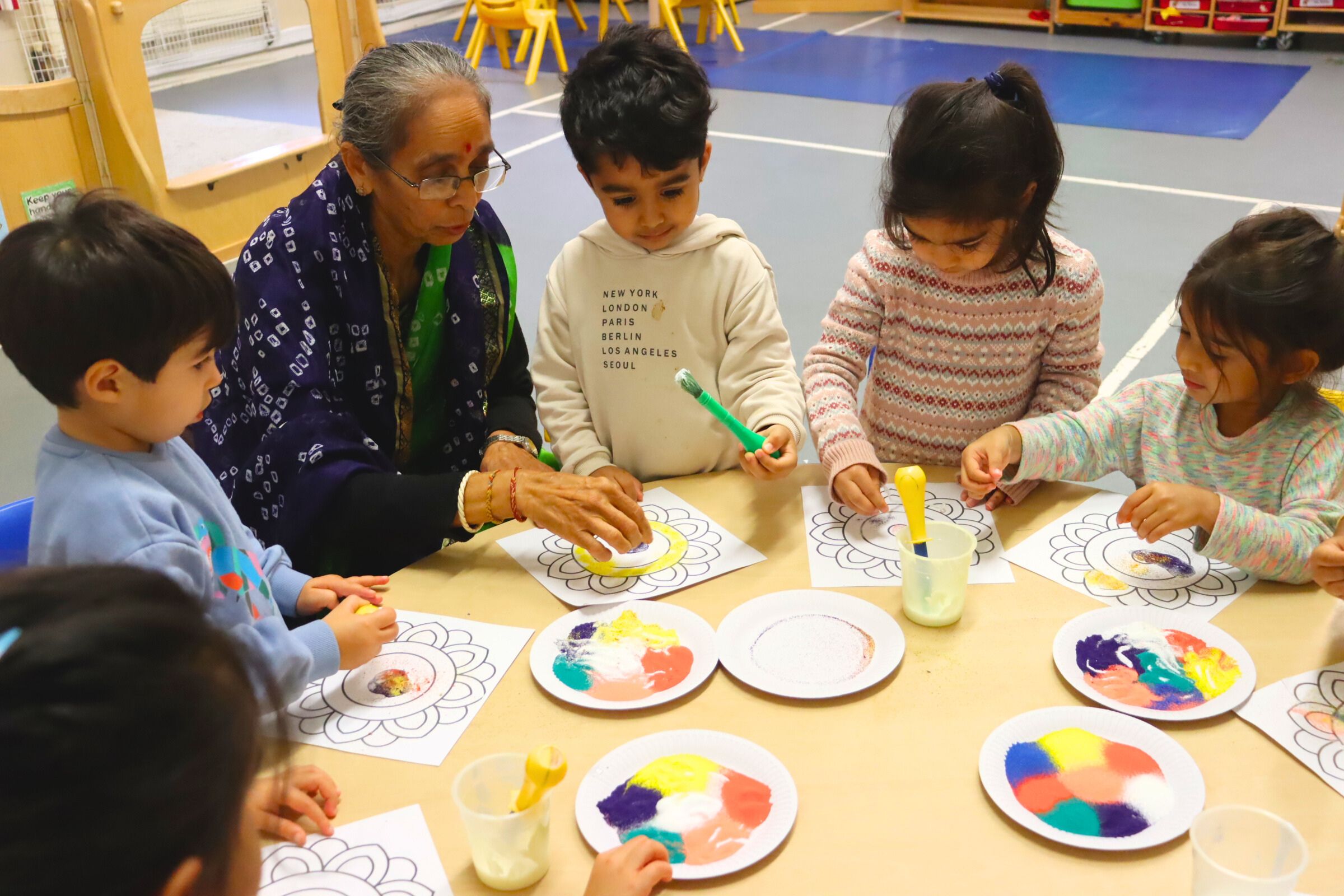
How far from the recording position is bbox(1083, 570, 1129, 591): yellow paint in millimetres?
1171

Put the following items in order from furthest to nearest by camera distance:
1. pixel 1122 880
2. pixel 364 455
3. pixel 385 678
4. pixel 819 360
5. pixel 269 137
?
pixel 269 137 → pixel 819 360 → pixel 364 455 → pixel 385 678 → pixel 1122 880

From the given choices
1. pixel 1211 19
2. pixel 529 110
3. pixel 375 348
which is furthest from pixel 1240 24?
pixel 375 348

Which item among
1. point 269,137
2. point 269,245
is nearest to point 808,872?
point 269,245

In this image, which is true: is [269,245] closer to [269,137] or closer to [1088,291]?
[1088,291]

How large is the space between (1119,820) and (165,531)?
0.83 metres

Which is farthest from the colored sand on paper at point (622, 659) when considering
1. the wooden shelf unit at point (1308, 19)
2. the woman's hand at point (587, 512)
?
the wooden shelf unit at point (1308, 19)

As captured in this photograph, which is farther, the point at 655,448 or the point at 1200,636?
the point at 655,448

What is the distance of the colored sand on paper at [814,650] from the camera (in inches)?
41.3

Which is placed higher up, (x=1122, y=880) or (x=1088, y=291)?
(x=1088, y=291)

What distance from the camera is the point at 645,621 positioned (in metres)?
1.14

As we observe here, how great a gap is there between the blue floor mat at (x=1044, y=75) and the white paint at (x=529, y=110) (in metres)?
0.42

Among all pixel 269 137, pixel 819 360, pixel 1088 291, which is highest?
pixel 1088 291

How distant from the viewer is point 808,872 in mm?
828

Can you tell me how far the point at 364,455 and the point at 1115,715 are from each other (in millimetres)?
935
